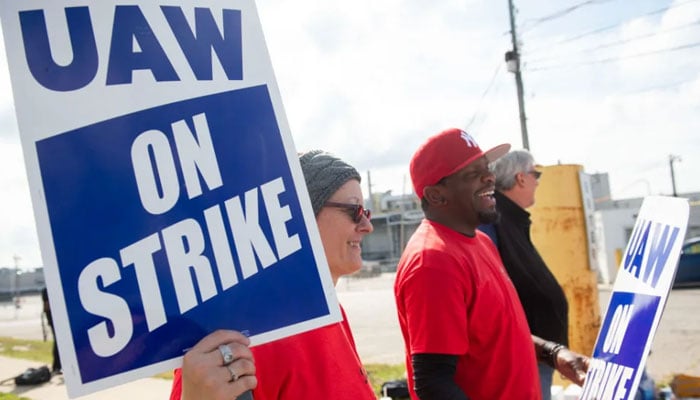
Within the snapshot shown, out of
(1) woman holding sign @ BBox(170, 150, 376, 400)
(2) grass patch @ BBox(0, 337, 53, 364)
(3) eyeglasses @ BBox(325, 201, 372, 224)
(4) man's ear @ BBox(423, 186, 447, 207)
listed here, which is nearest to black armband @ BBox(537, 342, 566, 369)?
(4) man's ear @ BBox(423, 186, 447, 207)

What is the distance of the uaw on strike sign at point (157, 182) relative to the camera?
44.3 inches

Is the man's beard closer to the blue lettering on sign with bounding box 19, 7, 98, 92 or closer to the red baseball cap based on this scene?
the red baseball cap

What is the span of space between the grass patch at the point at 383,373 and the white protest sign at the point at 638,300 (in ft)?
14.2

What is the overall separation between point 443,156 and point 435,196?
18cm

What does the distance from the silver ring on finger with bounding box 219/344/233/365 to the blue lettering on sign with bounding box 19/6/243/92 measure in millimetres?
561

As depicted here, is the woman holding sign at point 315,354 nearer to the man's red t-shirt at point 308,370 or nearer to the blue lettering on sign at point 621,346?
the man's red t-shirt at point 308,370

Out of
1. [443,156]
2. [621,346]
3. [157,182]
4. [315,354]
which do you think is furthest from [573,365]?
[157,182]

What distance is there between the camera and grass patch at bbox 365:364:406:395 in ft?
20.7

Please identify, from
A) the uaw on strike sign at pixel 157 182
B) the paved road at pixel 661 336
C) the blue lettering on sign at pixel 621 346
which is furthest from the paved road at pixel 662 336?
the uaw on strike sign at pixel 157 182

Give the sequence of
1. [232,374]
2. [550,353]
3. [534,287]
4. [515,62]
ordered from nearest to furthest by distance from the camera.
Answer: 1. [232,374]
2. [550,353]
3. [534,287]
4. [515,62]

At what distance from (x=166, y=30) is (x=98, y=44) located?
0.47 feet

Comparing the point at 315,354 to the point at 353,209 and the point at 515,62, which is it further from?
the point at 515,62

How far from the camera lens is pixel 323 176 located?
6.16ft

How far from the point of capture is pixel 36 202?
1.11 meters
